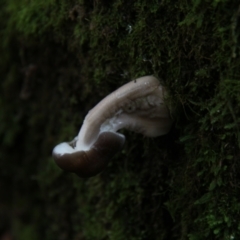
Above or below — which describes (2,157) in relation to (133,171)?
below

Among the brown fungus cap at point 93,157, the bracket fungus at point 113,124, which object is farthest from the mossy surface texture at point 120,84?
the brown fungus cap at point 93,157

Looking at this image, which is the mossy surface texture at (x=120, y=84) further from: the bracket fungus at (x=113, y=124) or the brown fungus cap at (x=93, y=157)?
the brown fungus cap at (x=93, y=157)

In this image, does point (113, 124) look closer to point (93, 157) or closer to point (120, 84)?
point (93, 157)

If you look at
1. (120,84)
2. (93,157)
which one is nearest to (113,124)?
(93,157)

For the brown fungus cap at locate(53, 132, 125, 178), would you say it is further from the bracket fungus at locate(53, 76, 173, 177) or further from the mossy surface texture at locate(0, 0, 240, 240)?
the mossy surface texture at locate(0, 0, 240, 240)

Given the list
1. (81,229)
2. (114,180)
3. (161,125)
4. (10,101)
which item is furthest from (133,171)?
(10,101)

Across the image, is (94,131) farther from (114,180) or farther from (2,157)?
(2,157)
